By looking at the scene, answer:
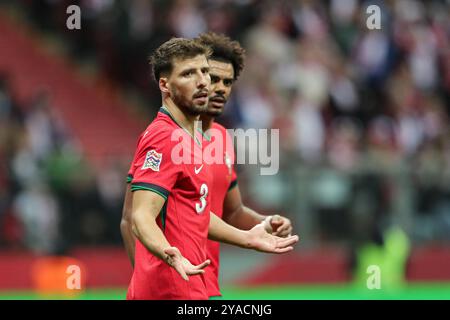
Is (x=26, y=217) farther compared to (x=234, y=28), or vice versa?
(x=234, y=28)

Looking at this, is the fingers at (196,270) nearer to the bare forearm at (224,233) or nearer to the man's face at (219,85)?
the bare forearm at (224,233)

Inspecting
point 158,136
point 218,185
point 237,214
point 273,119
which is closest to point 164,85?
point 158,136

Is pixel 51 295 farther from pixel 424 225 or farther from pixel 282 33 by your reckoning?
pixel 282 33

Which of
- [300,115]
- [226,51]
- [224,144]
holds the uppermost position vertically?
[300,115]

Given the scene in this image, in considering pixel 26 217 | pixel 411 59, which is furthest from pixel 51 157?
pixel 411 59

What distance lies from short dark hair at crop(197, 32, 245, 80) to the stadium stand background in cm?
594

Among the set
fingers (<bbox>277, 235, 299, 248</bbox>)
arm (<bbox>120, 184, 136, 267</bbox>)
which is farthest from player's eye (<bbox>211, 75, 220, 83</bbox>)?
fingers (<bbox>277, 235, 299, 248</bbox>)

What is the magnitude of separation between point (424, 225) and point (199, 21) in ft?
15.3

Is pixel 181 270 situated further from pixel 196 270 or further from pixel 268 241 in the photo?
pixel 268 241

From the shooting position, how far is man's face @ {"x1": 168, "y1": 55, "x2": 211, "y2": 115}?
627cm

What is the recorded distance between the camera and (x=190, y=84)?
20.6 ft

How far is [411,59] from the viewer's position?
17.9 m

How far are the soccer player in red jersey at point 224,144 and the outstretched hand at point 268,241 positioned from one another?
0.90m

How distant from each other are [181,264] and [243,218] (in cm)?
212
